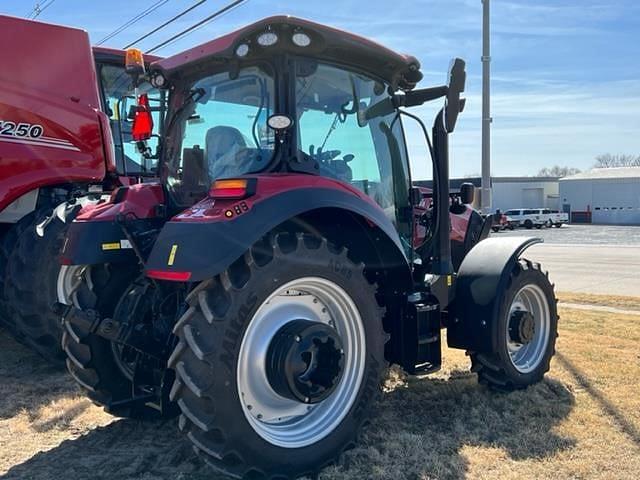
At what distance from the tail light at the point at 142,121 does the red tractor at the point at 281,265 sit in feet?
0.12

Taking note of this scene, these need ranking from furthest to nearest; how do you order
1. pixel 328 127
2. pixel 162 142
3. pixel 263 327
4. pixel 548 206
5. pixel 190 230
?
1. pixel 548 206
2. pixel 162 142
3. pixel 328 127
4. pixel 263 327
5. pixel 190 230

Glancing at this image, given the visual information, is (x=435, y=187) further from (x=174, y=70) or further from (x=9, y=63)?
(x=9, y=63)

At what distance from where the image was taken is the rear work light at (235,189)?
131 inches

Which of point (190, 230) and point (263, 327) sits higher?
point (190, 230)

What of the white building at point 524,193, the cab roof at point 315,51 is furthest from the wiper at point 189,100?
the white building at point 524,193

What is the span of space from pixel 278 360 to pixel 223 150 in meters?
1.41

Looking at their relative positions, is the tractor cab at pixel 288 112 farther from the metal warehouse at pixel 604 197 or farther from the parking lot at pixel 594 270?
the metal warehouse at pixel 604 197

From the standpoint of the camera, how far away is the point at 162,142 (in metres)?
4.60

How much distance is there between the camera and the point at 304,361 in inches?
137

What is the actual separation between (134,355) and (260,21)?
227 centimetres

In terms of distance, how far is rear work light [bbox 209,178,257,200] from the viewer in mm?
3320

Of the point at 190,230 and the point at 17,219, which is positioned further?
the point at 17,219

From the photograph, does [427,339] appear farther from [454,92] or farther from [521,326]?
[454,92]

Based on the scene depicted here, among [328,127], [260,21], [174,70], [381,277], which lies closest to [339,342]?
[381,277]
